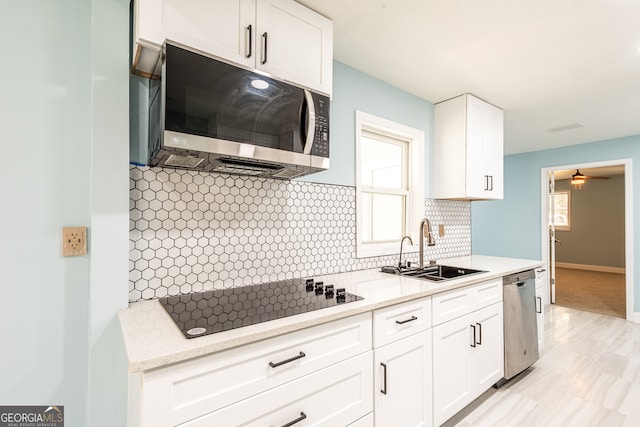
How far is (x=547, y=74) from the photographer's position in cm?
230

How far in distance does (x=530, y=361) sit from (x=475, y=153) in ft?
6.00

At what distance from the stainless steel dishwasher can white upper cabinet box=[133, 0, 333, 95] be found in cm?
207

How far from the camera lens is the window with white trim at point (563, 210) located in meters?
7.70

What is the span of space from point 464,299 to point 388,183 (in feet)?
3.83

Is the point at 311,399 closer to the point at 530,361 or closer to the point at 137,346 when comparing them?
the point at 137,346

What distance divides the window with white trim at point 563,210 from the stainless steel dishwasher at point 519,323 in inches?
274

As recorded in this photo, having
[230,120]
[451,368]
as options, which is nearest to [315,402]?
[451,368]

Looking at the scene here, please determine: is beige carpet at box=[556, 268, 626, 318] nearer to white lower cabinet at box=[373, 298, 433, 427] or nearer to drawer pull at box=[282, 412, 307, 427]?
white lower cabinet at box=[373, 298, 433, 427]

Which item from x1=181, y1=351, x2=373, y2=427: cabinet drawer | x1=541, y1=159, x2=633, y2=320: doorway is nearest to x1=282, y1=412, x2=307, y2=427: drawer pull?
x1=181, y1=351, x2=373, y2=427: cabinet drawer

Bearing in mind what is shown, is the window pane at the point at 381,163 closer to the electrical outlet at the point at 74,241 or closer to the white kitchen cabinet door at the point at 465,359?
the white kitchen cabinet door at the point at 465,359

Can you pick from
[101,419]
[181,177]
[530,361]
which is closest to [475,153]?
[530,361]

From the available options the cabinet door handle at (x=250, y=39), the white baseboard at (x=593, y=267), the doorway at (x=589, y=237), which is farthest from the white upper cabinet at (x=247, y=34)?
the white baseboard at (x=593, y=267)

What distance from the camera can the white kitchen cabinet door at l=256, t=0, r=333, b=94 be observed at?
1.38m

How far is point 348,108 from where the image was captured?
2154 millimetres
